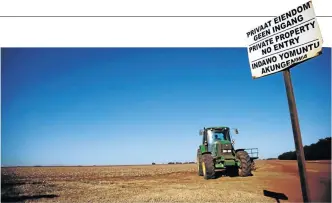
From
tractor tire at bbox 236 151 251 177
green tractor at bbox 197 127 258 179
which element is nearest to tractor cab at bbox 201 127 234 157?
green tractor at bbox 197 127 258 179

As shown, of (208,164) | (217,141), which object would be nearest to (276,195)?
(208,164)

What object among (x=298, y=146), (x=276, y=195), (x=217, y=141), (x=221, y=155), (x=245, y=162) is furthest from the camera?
(x=217, y=141)

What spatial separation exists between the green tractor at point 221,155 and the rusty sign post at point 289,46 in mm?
7086

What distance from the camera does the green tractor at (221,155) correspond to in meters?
9.01

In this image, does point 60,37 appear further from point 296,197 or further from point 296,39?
point 296,197

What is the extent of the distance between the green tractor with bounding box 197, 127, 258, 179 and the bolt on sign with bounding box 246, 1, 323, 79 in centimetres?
708

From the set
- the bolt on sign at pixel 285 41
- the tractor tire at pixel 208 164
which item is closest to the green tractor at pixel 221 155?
the tractor tire at pixel 208 164

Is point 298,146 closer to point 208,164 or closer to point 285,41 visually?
point 285,41

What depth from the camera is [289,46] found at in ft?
6.79

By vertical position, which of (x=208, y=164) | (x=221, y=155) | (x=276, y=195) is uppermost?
(x=221, y=155)

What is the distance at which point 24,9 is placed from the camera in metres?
3.88

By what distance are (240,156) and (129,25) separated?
6.20m

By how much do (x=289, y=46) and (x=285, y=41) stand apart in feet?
0.15

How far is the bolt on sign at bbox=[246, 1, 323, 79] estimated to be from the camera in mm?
1979
